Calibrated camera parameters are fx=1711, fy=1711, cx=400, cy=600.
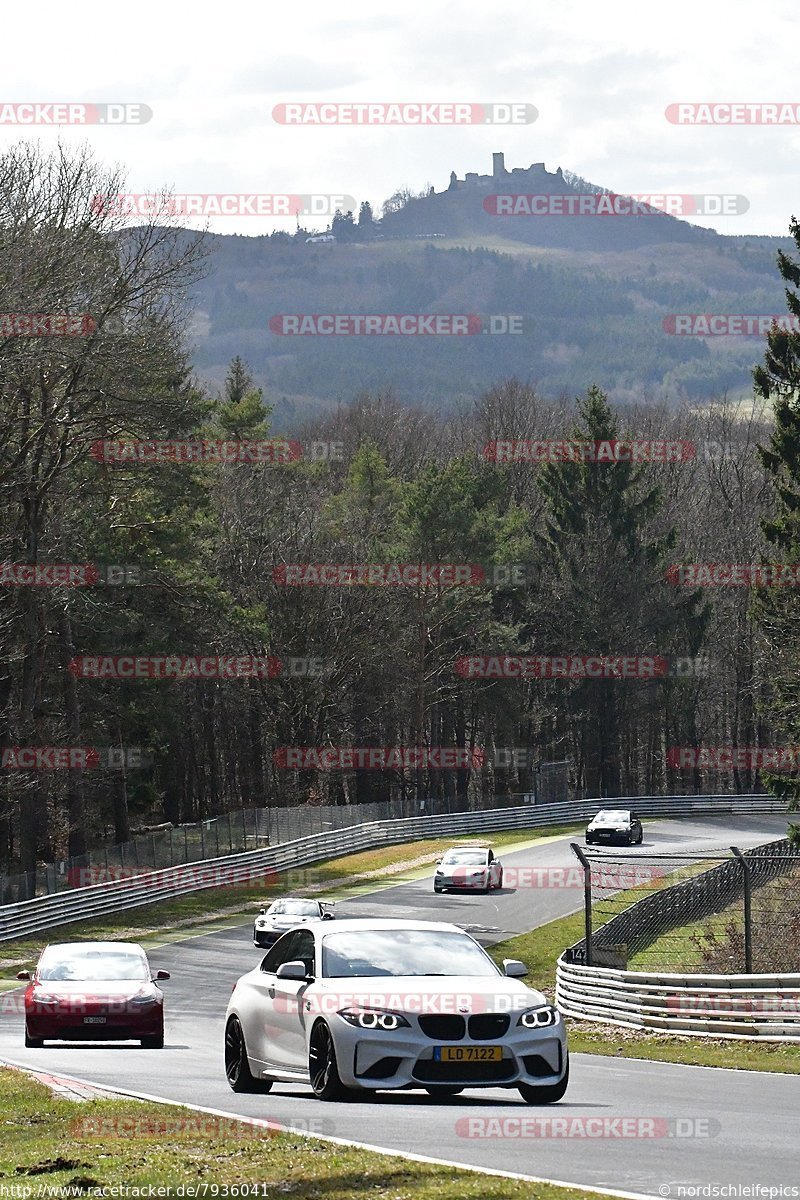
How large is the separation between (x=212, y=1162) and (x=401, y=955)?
3.79 meters

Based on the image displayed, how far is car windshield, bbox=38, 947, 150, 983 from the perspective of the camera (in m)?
20.5

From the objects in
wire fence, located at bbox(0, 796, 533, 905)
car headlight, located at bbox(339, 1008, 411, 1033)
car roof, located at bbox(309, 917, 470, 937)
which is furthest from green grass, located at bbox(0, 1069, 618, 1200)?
wire fence, located at bbox(0, 796, 533, 905)

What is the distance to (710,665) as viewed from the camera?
278 ft

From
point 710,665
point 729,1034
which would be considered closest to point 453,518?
point 710,665

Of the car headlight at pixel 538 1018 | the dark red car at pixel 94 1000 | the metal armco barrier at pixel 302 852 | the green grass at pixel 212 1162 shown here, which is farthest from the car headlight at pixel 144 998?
the metal armco barrier at pixel 302 852

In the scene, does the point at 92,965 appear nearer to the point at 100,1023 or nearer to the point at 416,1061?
the point at 100,1023

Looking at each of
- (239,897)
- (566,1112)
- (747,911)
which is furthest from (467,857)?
(566,1112)

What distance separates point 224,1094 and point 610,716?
66.7 metres

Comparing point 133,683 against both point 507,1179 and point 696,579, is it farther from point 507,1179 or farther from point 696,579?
point 507,1179

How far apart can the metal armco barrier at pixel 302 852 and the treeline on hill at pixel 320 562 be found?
287cm

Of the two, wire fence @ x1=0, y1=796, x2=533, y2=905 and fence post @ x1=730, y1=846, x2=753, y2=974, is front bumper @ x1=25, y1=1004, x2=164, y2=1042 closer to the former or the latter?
fence post @ x1=730, y1=846, x2=753, y2=974

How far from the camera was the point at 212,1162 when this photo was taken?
9602 millimetres

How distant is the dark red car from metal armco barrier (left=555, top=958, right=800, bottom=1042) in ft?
21.0

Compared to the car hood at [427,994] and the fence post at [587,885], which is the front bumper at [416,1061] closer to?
the car hood at [427,994]
